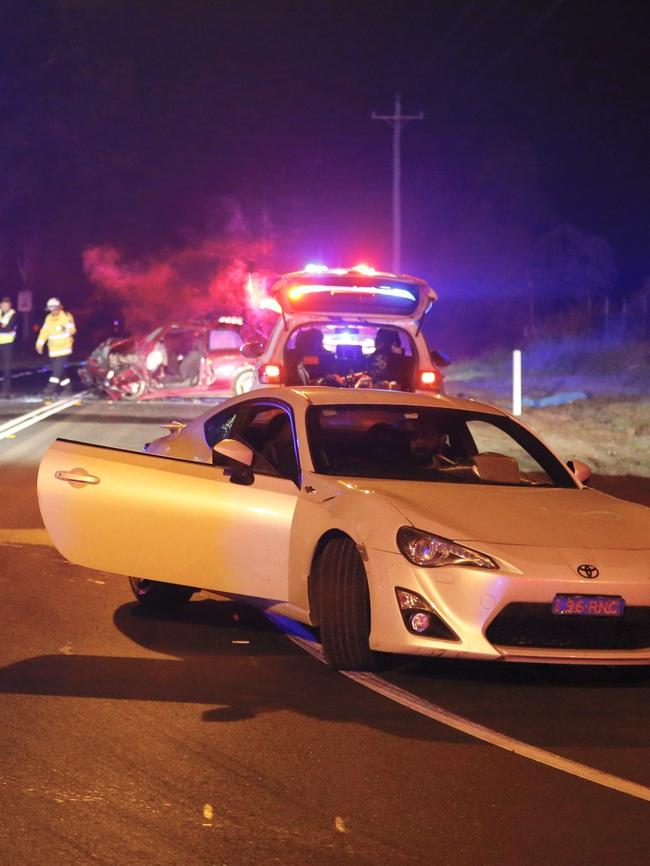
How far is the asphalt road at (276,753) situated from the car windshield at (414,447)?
42.3 inches

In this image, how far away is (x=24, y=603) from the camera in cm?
862

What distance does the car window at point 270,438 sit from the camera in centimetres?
786

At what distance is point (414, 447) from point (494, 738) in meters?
2.70

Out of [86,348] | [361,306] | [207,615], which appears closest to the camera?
[207,615]

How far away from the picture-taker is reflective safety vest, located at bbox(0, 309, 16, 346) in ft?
87.5

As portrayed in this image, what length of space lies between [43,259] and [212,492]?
99.7 m

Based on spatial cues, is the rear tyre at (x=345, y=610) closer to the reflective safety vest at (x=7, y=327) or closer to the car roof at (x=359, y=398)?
the car roof at (x=359, y=398)

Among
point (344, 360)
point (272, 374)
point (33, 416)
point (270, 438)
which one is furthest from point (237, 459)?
point (33, 416)

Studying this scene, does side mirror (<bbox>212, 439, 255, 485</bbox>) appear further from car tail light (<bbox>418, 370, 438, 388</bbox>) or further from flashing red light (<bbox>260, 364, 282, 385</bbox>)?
car tail light (<bbox>418, 370, 438, 388</bbox>)

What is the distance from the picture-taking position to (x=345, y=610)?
6.91 meters

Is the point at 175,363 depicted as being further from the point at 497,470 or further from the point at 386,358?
the point at 497,470

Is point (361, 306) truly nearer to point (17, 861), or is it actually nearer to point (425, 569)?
point (425, 569)

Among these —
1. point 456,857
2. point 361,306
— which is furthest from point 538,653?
point 361,306

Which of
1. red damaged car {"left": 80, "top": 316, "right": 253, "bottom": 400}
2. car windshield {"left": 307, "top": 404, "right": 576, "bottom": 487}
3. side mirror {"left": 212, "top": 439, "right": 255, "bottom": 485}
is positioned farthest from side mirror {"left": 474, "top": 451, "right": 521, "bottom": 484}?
red damaged car {"left": 80, "top": 316, "right": 253, "bottom": 400}
